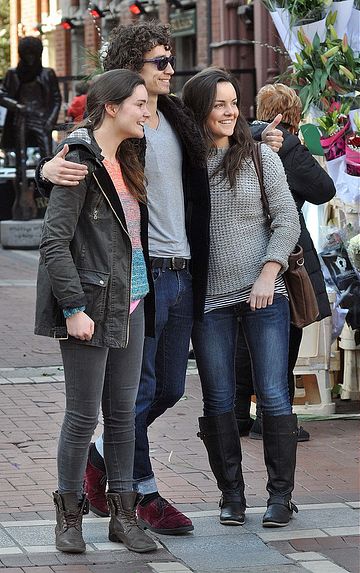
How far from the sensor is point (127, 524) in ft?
17.2

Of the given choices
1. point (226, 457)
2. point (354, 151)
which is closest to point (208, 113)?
point (226, 457)

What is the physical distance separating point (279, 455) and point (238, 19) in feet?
62.9

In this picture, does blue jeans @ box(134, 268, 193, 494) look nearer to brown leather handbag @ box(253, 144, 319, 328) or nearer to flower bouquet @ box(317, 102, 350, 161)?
brown leather handbag @ box(253, 144, 319, 328)

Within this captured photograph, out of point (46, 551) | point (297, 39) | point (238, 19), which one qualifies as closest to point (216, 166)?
point (46, 551)

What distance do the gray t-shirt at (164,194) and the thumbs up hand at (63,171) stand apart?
1.46 ft

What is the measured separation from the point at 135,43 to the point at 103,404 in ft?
4.49

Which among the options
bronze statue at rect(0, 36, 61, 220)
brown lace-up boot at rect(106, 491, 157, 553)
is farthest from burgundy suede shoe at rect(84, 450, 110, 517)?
bronze statue at rect(0, 36, 61, 220)

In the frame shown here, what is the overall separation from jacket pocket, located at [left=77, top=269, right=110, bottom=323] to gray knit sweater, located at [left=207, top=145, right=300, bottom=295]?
690mm

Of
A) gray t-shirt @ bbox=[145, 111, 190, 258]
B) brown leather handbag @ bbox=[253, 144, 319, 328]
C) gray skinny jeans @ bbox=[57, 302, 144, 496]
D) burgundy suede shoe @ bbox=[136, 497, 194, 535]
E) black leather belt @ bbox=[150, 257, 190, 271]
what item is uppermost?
gray t-shirt @ bbox=[145, 111, 190, 258]

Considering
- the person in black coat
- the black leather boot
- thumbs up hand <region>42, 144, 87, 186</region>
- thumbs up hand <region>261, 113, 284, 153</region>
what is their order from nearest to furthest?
thumbs up hand <region>42, 144, 87, 186</region> → the black leather boot → thumbs up hand <region>261, 113, 284, 153</region> → the person in black coat

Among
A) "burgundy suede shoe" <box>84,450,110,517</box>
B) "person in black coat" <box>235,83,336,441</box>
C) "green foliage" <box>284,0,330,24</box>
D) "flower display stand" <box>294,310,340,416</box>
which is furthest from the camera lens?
"flower display stand" <box>294,310,340,416</box>

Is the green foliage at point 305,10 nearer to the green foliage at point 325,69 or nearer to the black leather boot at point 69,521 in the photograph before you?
the green foliage at point 325,69

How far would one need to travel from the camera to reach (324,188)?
264 inches

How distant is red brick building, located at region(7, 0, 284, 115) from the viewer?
2242 centimetres
